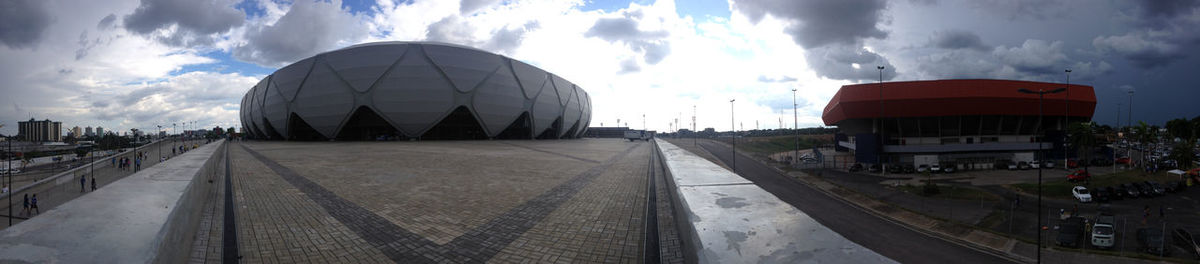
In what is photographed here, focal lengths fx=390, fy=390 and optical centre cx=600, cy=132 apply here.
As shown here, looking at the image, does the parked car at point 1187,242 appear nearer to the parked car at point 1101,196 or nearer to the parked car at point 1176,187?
the parked car at point 1101,196

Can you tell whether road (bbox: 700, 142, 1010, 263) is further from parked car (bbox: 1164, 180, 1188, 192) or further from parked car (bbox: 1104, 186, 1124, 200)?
parked car (bbox: 1164, 180, 1188, 192)

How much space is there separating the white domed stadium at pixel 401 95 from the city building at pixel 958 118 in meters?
34.6

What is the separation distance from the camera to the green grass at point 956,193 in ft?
59.2

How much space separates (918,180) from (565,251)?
88.0 ft

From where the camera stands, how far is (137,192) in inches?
228

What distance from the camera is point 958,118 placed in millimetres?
29875

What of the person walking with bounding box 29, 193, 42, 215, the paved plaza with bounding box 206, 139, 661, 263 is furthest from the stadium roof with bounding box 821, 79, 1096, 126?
the person walking with bounding box 29, 193, 42, 215

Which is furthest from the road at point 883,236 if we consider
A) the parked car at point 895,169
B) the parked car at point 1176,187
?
the parked car at point 1176,187

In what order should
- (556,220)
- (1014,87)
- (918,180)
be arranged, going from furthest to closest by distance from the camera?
1. (1014,87)
2. (918,180)
3. (556,220)

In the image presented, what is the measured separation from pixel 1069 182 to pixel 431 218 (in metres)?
33.8

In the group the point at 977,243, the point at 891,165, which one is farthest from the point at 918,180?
the point at 977,243

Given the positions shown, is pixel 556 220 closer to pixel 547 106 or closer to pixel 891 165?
pixel 891 165

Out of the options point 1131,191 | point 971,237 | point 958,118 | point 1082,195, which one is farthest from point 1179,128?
point 971,237

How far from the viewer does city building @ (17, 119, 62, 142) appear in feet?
218
